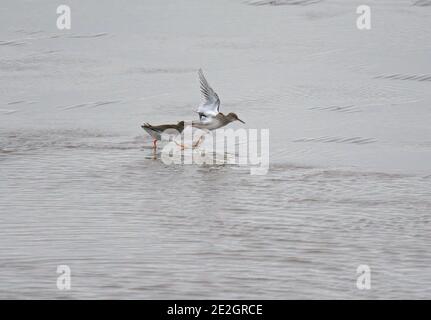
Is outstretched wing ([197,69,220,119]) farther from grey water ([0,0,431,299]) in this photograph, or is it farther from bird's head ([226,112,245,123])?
grey water ([0,0,431,299])

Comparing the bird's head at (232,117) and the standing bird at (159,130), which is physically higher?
the bird's head at (232,117)

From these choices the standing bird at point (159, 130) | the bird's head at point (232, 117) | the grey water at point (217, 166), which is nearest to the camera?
the grey water at point (217, 166)

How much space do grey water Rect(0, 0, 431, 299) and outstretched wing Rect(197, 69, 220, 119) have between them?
427mm

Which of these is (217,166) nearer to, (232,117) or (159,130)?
(159,130)

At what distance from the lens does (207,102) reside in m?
12.4

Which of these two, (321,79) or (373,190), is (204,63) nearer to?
(321,79)

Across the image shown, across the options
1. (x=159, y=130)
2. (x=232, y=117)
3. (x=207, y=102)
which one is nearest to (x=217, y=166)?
(x=159, y=130)

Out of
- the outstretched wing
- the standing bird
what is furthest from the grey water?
the outstretched wing

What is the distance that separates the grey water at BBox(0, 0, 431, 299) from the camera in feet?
24.6

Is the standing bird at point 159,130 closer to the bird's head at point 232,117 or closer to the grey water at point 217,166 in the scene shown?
the grey water at point 217,166

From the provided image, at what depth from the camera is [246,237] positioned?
27.2 ft

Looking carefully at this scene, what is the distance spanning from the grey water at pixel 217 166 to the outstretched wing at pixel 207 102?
0.43 m

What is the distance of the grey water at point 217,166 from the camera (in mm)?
7508

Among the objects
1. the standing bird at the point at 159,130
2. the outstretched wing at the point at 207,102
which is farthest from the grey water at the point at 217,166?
the outstretched wing at the point at 207,102
